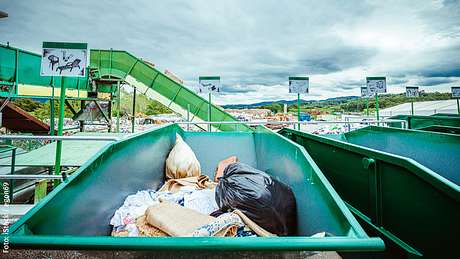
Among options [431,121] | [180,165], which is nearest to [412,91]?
[431,121]

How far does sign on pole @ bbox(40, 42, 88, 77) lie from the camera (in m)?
2.78

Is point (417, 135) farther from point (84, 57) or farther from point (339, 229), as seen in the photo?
point (84, 57)

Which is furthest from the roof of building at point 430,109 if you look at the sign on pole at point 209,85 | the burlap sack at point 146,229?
the burlap sack at point 146,229

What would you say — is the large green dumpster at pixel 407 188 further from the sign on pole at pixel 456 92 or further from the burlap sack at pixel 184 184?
the sign on pole at pixel 456 92

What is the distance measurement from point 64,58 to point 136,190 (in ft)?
6.06

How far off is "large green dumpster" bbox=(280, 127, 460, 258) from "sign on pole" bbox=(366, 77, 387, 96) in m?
3.82

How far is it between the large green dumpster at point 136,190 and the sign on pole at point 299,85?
8.23 feet

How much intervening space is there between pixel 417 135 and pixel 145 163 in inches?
113

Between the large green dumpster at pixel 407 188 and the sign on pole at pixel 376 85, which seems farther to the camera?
the sign on pole at pixel 376 85

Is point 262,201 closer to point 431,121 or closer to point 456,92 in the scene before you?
point 431,121

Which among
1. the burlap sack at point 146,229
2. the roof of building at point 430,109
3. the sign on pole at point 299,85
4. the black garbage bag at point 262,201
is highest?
the roof of building at point 430,109

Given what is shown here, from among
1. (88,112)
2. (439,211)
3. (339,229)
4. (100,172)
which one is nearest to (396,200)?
(439,211)

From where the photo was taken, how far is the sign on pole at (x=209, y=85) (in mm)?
5815

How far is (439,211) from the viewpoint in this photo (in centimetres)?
98
